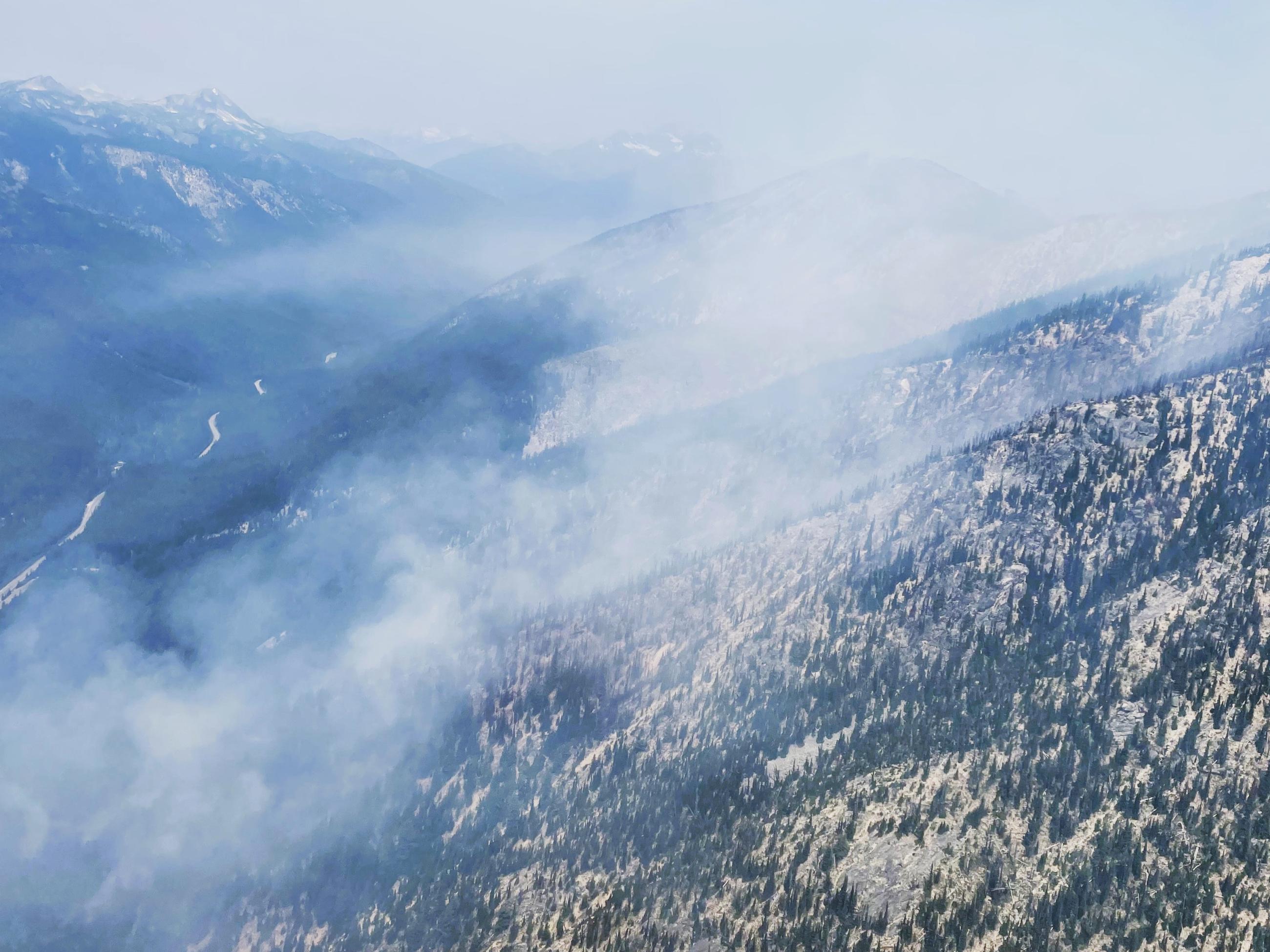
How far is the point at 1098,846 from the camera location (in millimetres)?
184250

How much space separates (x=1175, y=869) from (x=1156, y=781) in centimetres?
2235

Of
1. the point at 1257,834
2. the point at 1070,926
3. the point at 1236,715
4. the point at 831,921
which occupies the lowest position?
the point at 831,921

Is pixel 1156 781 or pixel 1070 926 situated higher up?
pixel 1156 781

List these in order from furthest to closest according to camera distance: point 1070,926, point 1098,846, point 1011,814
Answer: point 1011,814
point 1098,846
point 1070,926

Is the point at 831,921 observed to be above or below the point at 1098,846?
below

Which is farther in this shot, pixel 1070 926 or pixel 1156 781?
pixel 1156 781

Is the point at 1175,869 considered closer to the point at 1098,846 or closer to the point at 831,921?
the point at 1098,846

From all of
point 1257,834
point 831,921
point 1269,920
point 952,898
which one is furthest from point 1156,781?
point 831,921

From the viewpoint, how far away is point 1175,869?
174m

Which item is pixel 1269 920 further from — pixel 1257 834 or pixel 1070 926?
pixel 1070 926

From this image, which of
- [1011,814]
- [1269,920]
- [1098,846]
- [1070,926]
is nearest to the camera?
[1269,920]

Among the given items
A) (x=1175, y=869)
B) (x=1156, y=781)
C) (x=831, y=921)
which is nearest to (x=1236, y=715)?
(x=1156, y=781)

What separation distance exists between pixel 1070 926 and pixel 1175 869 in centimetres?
2348

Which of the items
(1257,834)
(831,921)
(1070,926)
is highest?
(1257,834)
